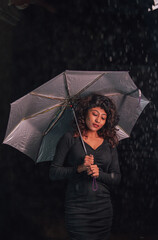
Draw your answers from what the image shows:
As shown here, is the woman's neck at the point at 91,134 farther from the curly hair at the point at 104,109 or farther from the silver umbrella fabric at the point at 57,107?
the silver umbrella fabric at the point at 57,107

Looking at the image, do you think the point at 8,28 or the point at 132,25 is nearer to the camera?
the point at 8,28

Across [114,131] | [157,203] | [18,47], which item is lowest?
[157,203]

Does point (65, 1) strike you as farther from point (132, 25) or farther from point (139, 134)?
point (139, 134)

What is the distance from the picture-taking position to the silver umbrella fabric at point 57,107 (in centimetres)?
280

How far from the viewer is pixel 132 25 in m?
5.22

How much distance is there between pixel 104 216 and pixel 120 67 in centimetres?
299

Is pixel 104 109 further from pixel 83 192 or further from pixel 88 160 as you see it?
pixel 83 192

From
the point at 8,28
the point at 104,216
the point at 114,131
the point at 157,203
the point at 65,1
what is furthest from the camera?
the point at 65,1

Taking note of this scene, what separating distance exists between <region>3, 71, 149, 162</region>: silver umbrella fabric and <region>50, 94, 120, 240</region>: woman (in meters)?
0.15

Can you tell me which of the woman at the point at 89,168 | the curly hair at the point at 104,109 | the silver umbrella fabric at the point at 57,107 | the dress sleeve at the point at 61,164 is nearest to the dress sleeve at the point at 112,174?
the woman at the point at 89,168

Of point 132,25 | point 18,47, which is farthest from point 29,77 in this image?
point 132,25

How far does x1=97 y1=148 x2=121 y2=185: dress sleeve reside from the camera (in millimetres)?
2848

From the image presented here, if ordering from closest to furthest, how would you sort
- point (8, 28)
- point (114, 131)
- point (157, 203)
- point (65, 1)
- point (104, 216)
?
1. point (104, 216)
2. point (114, 131)
3. point (8, 28)
4. point (157, 203)
5. point (65, 1)

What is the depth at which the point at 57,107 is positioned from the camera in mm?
3021
